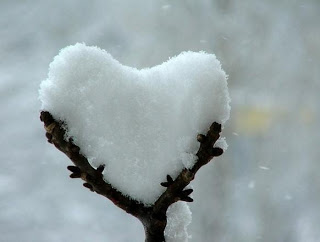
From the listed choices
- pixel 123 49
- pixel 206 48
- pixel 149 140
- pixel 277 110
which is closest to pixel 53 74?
pixel 149 140

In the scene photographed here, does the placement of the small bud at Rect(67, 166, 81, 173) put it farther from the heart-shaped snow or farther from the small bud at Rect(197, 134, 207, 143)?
the small bud at Rect(197, 134, 207, 143)

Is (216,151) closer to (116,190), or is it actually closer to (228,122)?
(116,190)

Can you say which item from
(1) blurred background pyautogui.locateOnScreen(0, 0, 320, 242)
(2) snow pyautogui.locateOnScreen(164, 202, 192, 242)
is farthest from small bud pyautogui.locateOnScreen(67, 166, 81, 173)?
(1) blurred background pyautogui.locateOnScreen(0, 0, 320, 242)

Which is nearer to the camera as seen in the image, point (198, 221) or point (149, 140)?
point (149, 140)

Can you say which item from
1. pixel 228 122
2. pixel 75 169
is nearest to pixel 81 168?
→ pixel 75 169

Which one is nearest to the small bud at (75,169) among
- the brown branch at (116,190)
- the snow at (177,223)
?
the brown branch at (116,190)

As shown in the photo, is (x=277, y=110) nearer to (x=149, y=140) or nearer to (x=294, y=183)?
(x=294, y=183)
